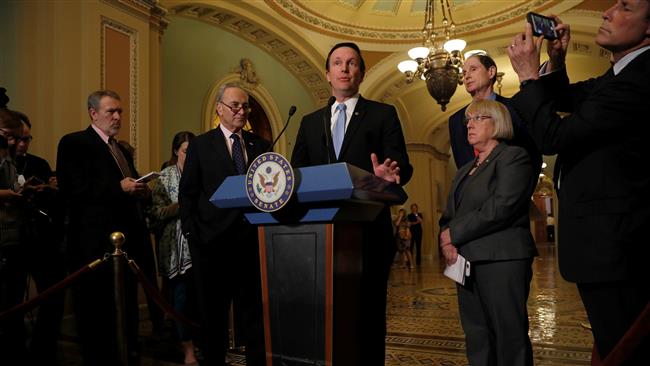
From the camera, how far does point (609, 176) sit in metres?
1.28

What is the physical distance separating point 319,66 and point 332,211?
8000mm

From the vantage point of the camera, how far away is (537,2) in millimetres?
8102

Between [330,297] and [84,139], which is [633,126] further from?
[84,139]

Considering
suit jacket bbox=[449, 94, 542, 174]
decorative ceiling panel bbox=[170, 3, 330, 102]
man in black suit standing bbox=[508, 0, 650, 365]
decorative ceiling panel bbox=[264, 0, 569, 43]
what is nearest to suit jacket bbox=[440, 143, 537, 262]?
suit jacket bbox=[449, 94, 542, 174]

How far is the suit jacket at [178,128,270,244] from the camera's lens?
2.21 m

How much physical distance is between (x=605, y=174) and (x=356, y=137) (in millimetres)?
848

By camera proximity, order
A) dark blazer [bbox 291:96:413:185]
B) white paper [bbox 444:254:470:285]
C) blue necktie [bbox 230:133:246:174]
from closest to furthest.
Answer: dark blazer [bbox 291:96:413:185] < white paper [bbox 444:254:470:285] < blue necktie [bbox 230:133:246:174]

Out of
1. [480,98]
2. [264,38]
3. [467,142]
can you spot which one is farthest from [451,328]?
[264,38]

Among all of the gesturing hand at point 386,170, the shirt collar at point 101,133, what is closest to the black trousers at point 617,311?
the gesturing hand at point 386,170

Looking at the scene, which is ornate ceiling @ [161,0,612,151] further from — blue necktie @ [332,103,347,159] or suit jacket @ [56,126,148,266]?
blue necktie @ [332,103,347,159]

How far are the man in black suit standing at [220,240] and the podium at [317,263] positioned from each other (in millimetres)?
747

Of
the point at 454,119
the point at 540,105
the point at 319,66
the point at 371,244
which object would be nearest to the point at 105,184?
the point at 371,244

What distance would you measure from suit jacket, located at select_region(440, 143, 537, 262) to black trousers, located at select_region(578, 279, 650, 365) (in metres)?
0.55

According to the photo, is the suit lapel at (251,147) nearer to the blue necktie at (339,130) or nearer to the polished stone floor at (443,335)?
the blue necktie at (339,130)
